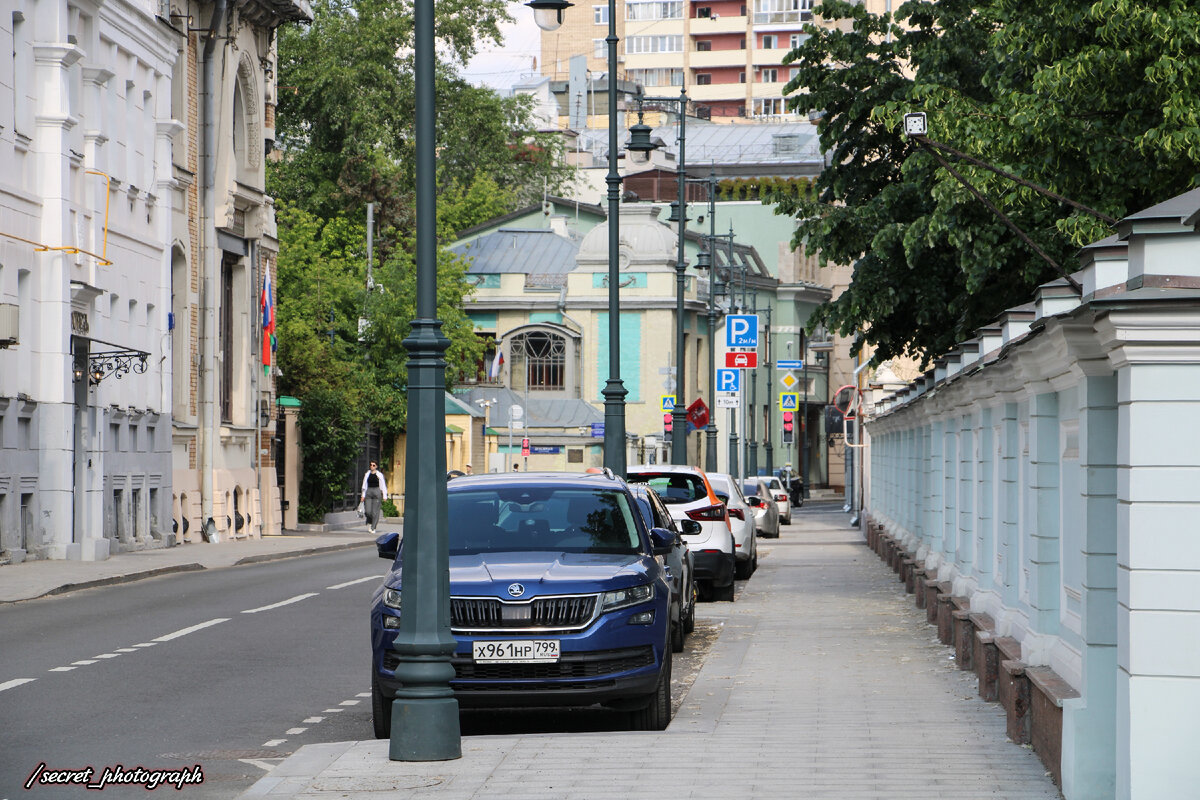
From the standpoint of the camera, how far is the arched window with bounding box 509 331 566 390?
86.0 metres

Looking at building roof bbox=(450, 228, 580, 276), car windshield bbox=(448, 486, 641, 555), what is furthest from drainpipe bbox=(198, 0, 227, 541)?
building roof bbox=(450, 228, 580, 276)

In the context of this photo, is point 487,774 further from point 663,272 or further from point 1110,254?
point 663,272

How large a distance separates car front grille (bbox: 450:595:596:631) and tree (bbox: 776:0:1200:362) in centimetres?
939

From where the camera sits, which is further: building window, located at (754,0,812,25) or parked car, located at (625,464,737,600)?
building window, located at (754,0,812,25)

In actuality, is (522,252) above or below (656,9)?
below

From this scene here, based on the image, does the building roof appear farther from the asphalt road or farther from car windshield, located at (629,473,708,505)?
the asphalt road

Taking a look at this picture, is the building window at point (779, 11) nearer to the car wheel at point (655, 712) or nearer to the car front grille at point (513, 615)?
the car wheel at point (655, 712)

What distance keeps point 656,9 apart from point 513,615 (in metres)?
142

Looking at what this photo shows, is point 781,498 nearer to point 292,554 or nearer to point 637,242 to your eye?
point 292,554

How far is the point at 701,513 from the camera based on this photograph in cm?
2361

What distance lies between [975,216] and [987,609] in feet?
29.1

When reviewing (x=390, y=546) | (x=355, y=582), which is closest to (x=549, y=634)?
(x=390, y=546)

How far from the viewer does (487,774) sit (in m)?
9.68

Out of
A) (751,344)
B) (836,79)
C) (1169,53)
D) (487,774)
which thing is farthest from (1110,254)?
(751,344)
